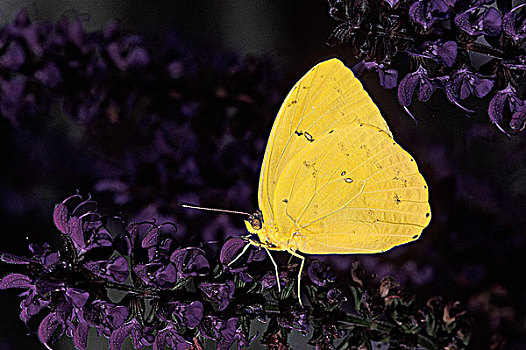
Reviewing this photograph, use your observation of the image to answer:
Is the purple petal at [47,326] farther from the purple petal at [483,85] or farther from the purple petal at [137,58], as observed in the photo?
the purple petal at [483,85]

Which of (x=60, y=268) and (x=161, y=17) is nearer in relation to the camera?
(x=60, y=268)

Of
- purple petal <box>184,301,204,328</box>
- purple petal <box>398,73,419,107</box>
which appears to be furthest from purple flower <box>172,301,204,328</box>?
purple petal <box>398,73,419,107</box>

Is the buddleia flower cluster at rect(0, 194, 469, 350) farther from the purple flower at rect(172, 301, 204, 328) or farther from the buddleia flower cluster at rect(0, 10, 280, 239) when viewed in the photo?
the buddleia flower cluster at rect(0, 10, 280, 239)

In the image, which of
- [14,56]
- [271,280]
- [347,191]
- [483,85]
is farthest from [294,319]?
[14,56]

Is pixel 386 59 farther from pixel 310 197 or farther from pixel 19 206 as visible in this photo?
pixel 19 206

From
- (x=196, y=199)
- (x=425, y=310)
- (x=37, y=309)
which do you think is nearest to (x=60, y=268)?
(x=37, y=309)

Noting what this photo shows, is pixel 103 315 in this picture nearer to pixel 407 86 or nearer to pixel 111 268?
pixel 111 268
